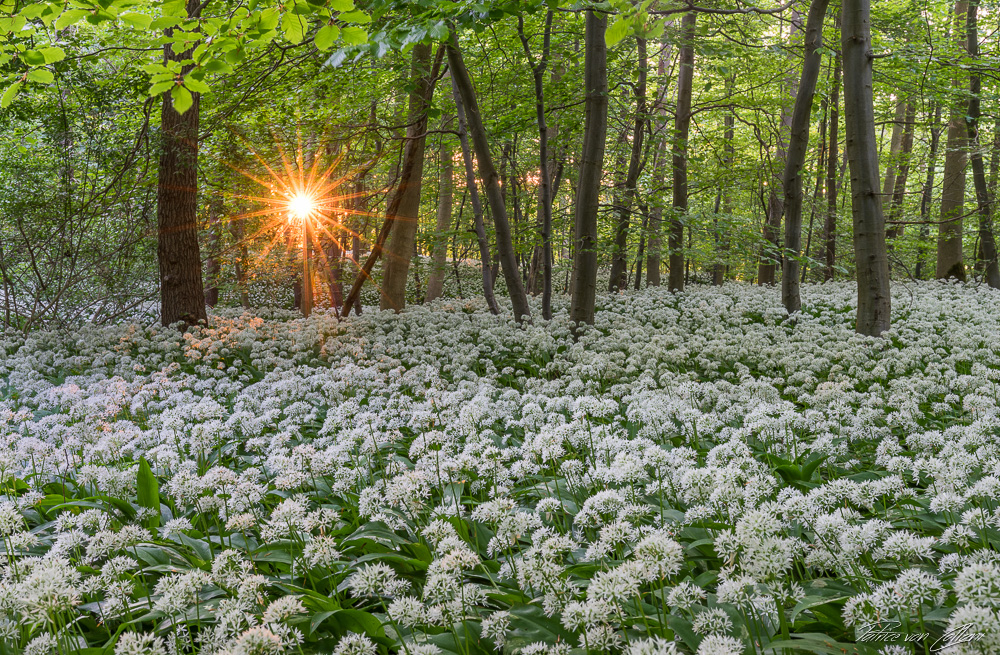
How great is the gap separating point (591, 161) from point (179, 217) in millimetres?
6432

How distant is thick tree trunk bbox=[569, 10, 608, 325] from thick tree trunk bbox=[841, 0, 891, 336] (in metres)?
2.86

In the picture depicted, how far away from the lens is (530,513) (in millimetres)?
3051

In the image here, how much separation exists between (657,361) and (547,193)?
12.3 ft

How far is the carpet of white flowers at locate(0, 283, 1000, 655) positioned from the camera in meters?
1.88

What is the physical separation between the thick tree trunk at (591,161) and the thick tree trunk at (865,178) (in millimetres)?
2856

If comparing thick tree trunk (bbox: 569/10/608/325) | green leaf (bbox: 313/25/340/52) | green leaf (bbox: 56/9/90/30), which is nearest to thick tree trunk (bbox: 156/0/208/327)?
green leaf (bbox: 56/9/90/30)

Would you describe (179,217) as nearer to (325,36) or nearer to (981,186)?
(325,36)

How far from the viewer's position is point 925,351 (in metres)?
5.59

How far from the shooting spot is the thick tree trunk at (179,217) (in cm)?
883

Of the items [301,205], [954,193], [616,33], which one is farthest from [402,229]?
[954,193]

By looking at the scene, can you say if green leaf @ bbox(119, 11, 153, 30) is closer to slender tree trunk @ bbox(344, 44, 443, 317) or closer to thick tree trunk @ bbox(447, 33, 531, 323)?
thick tree trunk @ bbox(447, 33, 531, 323)

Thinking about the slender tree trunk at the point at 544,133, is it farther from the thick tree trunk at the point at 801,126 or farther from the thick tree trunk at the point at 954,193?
the thick tree trunk at the point at 954,193

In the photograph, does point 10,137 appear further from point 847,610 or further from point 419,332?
point 847,610

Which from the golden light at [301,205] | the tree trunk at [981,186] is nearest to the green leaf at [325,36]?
the golden light at [301,205]
